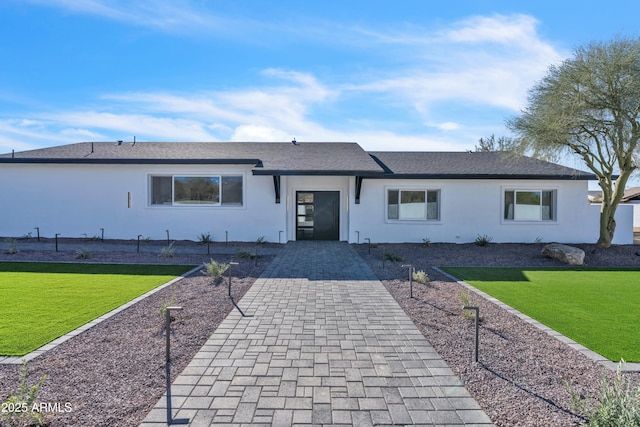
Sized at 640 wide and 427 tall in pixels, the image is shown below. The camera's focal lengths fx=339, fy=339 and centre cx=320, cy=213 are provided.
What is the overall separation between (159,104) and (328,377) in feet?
48.3

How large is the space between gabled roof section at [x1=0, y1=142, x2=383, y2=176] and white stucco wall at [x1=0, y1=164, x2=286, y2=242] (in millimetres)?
411

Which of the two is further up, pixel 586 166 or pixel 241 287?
pixel 586 166

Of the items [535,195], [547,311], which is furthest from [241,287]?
[535,195]

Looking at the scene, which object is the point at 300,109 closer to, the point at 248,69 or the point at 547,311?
the point at 248,69

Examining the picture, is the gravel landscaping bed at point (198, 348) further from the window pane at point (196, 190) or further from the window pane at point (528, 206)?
the window pane at point (528, 206)

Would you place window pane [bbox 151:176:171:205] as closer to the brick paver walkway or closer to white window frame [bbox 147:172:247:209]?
white window frame [bbox 147:172:247:209]

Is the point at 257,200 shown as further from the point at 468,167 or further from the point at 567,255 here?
the point at 567,255

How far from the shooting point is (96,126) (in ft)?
58.9

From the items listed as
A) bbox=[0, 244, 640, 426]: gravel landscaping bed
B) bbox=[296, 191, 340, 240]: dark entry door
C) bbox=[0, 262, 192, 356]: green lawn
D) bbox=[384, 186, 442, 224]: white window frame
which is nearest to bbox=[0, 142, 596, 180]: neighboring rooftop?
bbox=[384, 186, 442, 224]: white window frame

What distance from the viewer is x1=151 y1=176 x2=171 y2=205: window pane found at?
1380 centimetres

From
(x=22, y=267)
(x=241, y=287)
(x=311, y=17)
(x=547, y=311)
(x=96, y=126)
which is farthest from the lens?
(x=96, y=126)

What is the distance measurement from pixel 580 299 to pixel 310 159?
1008 cm

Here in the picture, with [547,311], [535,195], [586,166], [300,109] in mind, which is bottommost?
[547,311]

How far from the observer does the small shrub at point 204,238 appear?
13.2 m
